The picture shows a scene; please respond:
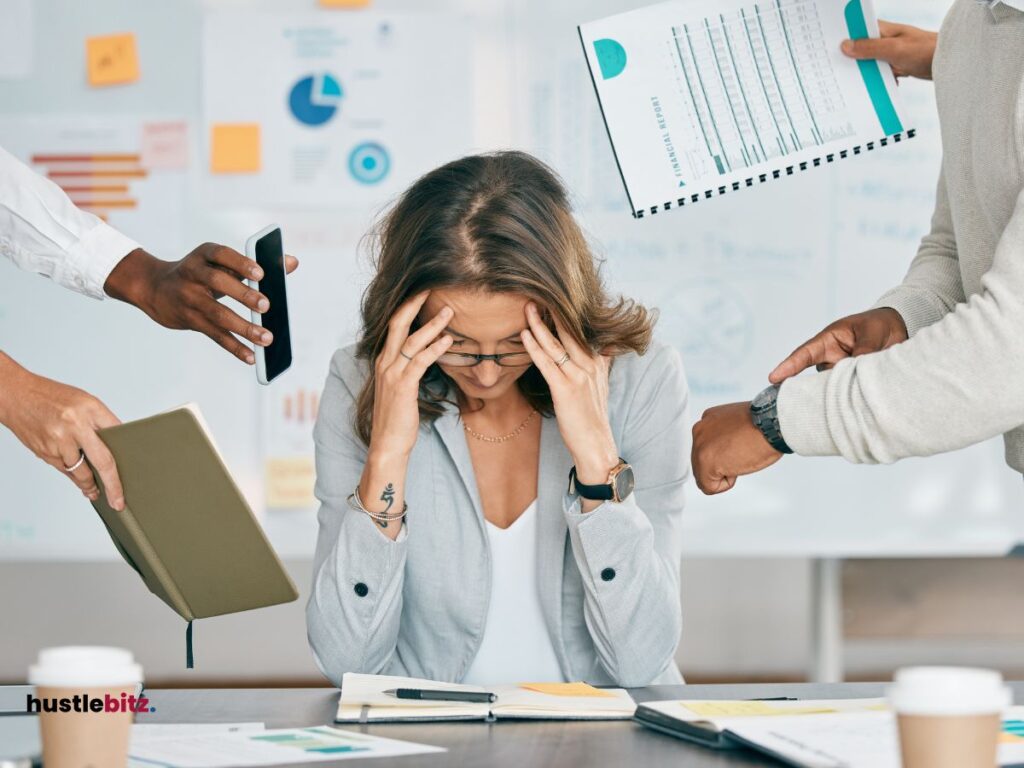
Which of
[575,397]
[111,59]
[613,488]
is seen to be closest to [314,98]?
[111,59]

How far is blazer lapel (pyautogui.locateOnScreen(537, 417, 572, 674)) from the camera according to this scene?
155cm

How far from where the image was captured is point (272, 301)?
152cm

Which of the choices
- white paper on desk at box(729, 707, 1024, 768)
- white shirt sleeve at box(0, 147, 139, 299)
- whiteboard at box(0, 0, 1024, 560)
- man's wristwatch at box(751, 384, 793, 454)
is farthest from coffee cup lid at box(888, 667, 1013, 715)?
whiteboard at box(0, 0, 1024, 560)

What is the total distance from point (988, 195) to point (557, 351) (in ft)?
1.78

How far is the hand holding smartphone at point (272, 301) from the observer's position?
1515mm

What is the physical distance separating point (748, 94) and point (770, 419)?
1.52ft

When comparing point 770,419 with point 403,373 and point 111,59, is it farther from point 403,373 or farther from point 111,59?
point 111,59

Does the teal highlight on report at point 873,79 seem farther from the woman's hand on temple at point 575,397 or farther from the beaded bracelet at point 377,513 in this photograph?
the beaded bracelet at point 377,513

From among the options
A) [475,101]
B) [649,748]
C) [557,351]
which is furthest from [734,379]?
[649,748]

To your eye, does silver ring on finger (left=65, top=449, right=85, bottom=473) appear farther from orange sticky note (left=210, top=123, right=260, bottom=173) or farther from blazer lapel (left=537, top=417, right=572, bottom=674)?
orange sticky note (left=210, top=123, right=260, bottom=173)

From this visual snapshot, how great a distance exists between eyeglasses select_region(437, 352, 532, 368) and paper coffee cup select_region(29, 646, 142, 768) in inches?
30.5

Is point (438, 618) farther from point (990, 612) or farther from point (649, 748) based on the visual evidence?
point (990, 612)

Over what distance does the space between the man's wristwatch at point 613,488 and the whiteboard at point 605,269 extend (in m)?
1.19

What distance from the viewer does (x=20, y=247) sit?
1.76 meters
